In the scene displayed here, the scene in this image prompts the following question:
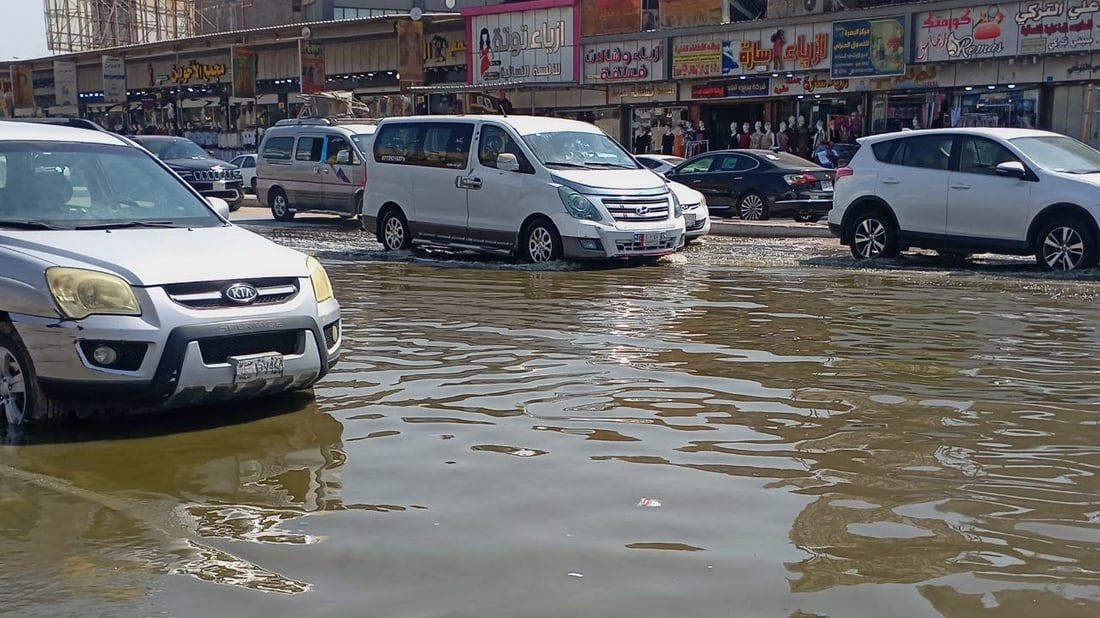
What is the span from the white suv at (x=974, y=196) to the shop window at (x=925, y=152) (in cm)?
1

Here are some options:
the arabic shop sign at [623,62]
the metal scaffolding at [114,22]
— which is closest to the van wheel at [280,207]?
→ the arabic shop sign at [623,62]

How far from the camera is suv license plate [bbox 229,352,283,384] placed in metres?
6.24

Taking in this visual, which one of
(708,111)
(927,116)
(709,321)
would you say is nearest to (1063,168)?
(709,321)

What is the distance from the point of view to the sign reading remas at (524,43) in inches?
1447

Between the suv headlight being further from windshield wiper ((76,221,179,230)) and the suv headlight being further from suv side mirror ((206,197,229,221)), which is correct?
suv side mirror ((206,197,229,221))

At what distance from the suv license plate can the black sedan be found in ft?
49.0

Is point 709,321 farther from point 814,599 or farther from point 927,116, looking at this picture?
point 927,116

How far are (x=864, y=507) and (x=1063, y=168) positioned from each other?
9839 millimetres

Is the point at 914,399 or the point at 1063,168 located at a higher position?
the point at 1063,168

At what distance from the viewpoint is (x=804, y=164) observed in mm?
21109

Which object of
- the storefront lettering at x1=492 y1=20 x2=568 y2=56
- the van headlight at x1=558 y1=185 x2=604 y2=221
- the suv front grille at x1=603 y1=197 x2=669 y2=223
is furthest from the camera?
the storefront lettering at x1=492 y1=20 x2=568 y2=56

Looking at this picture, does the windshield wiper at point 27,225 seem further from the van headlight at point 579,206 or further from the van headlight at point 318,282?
the van headlight at point 579,206

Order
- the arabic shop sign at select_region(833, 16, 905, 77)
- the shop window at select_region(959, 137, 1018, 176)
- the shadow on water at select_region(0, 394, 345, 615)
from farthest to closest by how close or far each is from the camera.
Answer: the arabic shop sign at select_region(833, 16, 905, 77)
the shop window at select_region(959, 137, 1018, 176)
the shadow on water at select_region(0, 394, 345, 615)

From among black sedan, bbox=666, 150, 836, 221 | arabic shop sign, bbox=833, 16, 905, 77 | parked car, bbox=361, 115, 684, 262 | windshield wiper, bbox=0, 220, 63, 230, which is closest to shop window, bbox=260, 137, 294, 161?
parked car, bbox=361, 115, 684, 262
